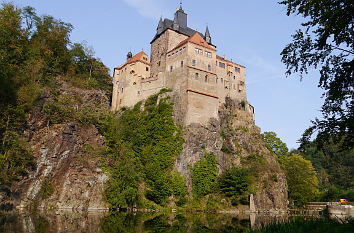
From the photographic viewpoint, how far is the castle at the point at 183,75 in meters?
45.9

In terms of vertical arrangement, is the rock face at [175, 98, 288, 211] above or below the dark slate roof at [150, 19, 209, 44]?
below

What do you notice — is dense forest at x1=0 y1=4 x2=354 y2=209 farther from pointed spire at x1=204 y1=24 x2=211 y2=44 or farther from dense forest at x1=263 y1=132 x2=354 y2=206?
pointed spire at x1=204 y1=24 x2=211 y2=44

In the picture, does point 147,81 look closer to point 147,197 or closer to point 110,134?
point 110,134

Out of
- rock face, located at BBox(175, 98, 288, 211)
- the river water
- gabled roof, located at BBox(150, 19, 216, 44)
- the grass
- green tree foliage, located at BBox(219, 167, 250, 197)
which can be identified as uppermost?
gabled roof, located at BBox(150, 19, 216, 44)

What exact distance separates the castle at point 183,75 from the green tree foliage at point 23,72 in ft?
37.7

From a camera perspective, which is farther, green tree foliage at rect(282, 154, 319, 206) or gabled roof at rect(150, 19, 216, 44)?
gabled roof at rect(150, 19, 216, 44)

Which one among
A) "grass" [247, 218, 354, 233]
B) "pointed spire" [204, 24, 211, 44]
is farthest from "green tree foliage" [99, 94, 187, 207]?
"grass" [247, 218, 354, 233]

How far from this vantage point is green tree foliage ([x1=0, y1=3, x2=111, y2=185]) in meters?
27.3

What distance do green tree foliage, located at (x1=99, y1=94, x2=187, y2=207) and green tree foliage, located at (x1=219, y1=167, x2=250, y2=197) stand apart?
6.10 m

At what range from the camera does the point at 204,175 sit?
4025 centimetres

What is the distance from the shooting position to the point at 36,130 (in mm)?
30844

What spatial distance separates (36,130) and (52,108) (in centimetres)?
317

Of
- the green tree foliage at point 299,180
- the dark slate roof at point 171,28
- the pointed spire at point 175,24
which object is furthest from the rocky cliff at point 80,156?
the pointed spire at point 175,24

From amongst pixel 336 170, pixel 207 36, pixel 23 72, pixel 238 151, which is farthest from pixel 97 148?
pixel 336 170
